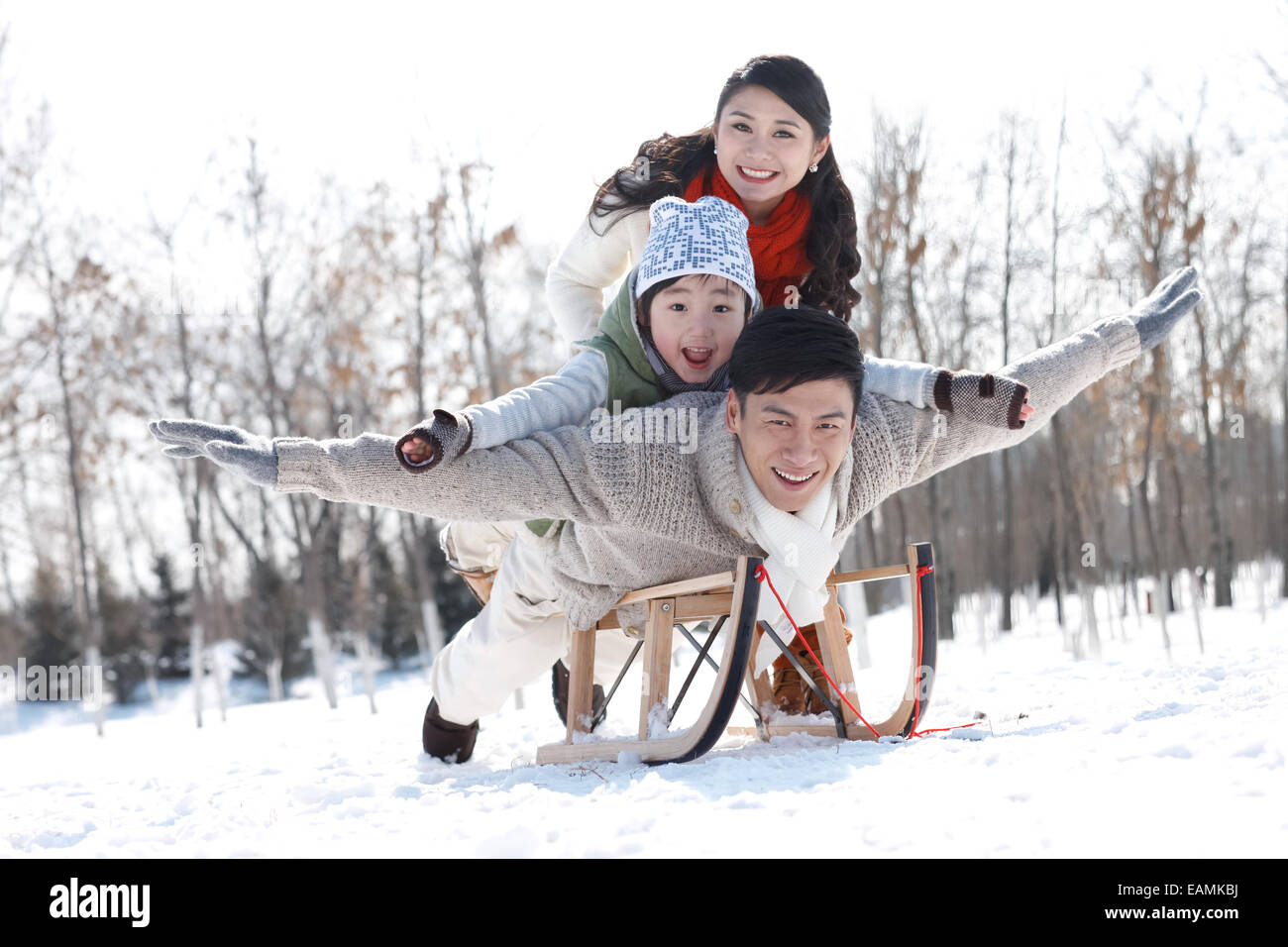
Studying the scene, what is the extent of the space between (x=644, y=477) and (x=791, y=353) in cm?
54

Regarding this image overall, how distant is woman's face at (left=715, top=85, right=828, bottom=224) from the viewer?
133 inches

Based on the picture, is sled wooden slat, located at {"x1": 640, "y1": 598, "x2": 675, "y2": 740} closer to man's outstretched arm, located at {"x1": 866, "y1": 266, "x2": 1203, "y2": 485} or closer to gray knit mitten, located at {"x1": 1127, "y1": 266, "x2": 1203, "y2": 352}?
man's outstretched arm, located at {"x1": 866, "y1": 266, "x2": 1203, "y2": 485}

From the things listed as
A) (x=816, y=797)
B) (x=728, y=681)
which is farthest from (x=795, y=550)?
(x=816, y=797)

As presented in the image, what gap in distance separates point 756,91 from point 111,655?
72.5 feet

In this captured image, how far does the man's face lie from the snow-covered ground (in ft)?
2.48

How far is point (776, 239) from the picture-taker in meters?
3.54

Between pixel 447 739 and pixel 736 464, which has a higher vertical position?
pixel 736 464

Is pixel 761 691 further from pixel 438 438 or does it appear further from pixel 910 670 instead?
pixel 438 438

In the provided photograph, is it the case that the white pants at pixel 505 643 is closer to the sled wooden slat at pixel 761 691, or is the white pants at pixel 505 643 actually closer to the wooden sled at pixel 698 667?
the wooden sled at pixel 698 667

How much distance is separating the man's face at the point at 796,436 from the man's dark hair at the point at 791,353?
29 mm

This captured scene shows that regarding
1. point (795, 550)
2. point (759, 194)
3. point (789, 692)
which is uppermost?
point (759, 194)

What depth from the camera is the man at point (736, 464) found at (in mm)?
2629

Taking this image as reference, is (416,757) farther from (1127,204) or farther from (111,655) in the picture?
(111,655)

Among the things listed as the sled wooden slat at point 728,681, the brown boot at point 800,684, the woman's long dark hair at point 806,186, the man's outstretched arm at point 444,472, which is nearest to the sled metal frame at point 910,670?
the brown boot at point 800,684
